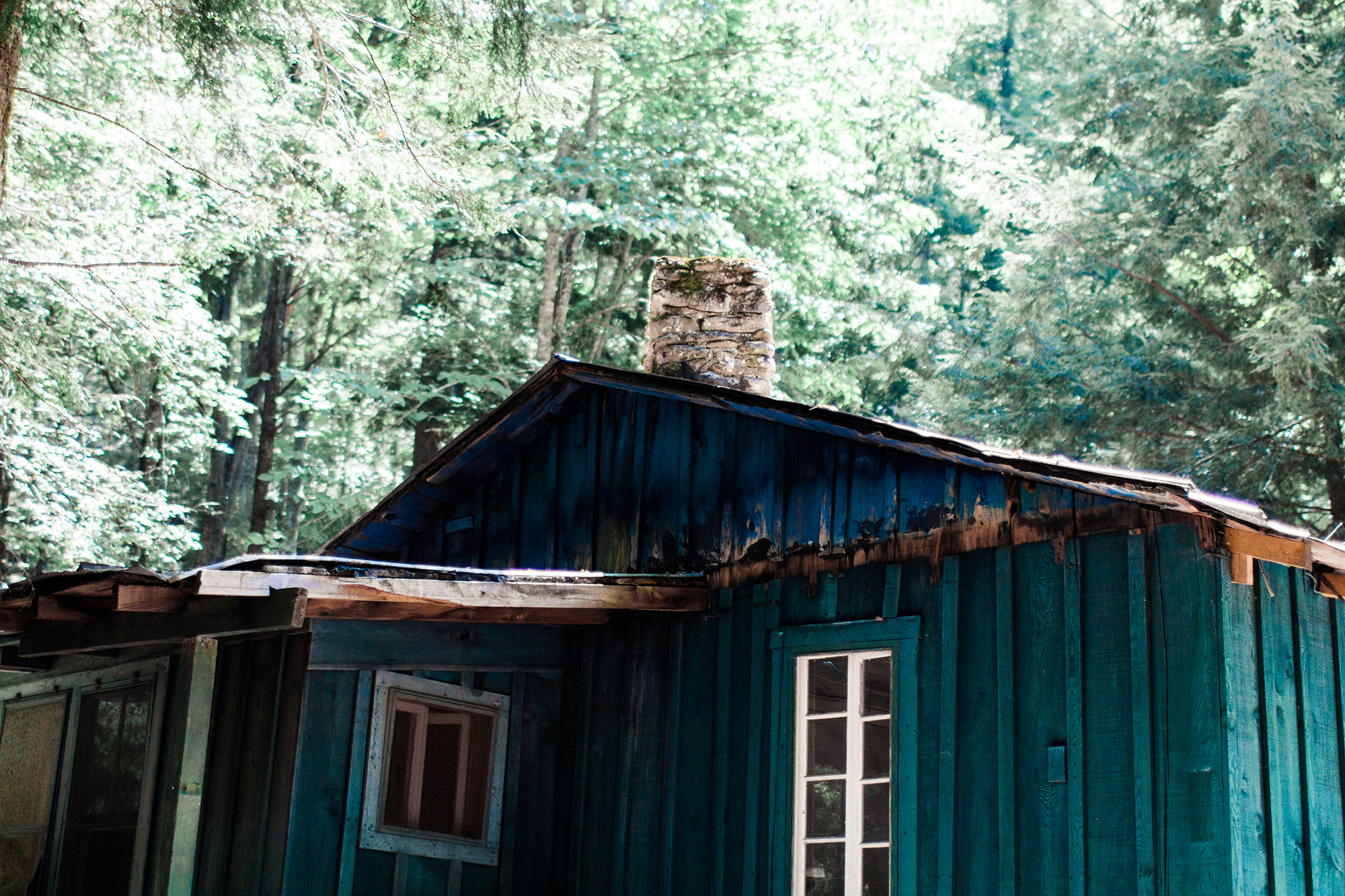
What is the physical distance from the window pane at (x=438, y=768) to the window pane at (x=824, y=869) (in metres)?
2.29

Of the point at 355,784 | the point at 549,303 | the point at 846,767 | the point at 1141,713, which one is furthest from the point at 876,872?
the point at 549,303

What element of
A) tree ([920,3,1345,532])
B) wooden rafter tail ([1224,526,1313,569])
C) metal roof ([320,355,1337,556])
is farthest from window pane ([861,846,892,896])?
tree ([920,3,1345,532])

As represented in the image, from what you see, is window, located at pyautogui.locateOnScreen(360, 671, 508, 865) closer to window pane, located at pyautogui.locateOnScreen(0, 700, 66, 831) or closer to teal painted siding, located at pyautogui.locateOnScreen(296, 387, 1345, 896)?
teal painted siding, located at pyautogui.locateOnScreen(296, 387, 1345, 896)

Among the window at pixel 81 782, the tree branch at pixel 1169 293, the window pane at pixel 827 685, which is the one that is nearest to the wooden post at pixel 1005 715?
the window pane at pixel 827 685

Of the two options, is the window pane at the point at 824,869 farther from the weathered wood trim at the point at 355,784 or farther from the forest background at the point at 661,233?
the forest background at the point at 661,233

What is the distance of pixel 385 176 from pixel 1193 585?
7543mm

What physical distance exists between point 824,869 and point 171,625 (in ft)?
12.9

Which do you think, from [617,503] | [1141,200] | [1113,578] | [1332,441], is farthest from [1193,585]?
[1141,200]

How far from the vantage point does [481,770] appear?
28.2ft

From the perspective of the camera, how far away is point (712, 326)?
1056 cm

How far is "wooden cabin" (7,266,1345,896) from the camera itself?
19.9 ft

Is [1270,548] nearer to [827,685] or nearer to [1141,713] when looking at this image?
[1141,713]

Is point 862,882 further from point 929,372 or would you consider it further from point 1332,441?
point 929,372

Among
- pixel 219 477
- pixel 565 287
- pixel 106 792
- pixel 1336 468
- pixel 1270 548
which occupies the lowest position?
pixel 106 792
